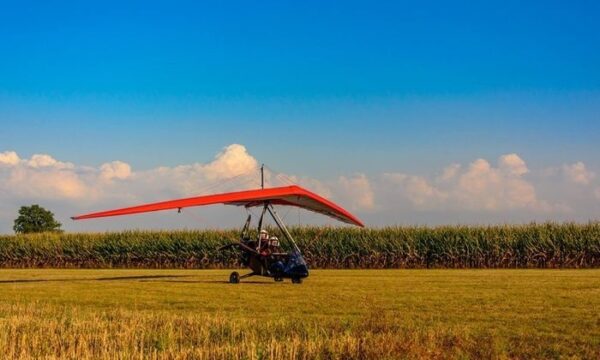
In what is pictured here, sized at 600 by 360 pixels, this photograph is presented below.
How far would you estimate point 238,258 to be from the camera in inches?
1438

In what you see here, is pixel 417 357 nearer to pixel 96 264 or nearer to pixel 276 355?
pixel 276 355

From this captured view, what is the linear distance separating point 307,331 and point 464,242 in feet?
83.7

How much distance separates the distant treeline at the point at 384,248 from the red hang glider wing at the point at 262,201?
11.8 meters

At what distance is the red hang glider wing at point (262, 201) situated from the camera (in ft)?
65.8

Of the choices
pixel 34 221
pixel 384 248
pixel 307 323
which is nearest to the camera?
pixel 307 323

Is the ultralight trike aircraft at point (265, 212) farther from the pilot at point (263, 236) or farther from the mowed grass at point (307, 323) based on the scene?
A: the mowed grass at point (307, 323)

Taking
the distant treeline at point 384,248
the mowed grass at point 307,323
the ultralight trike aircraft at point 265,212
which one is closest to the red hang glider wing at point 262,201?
the ultralight trike aircraft at point 265,212

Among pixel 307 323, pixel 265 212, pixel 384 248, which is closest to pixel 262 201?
pixel 265 212

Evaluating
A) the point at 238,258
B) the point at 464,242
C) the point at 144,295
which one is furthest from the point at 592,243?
the point at 144,295

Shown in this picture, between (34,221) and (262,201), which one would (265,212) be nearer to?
(262,201)

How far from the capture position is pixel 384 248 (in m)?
35.3

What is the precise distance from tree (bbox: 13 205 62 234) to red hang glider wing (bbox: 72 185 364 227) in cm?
4964

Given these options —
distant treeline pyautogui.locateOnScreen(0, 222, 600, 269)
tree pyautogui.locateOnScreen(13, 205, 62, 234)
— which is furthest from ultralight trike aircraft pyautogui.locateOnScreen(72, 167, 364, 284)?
tree pyautogui.locateOnScreen(13, 205, 62, 234)

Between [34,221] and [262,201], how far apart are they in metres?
51.2
